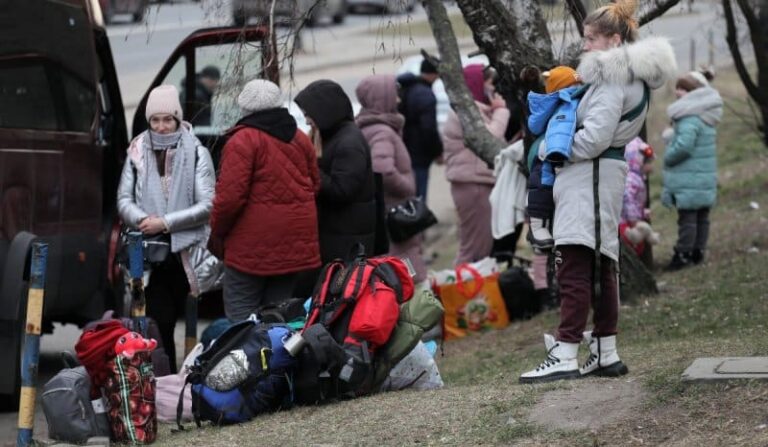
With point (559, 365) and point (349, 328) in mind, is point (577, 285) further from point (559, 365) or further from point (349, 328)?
point (349, 328)

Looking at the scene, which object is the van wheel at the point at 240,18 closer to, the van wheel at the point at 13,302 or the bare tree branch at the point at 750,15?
the van wheel at the point at 13,302

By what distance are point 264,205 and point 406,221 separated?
2.16m

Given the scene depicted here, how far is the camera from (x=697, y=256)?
11117 mm

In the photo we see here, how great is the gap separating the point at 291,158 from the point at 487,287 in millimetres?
2644

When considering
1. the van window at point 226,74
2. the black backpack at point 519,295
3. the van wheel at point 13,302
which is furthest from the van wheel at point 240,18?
the black backpack at point 519,295

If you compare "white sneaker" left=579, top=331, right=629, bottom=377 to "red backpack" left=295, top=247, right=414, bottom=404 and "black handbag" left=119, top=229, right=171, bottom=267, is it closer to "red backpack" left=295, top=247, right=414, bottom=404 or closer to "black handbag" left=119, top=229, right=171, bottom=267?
"red backpack" left=295, top=247, right=414, bottom=404

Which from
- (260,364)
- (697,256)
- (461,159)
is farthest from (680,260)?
(260,364)

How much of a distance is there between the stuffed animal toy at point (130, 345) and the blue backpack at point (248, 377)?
254 mm

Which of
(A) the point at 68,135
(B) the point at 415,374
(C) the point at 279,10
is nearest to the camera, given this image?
(B) the point at 415,374

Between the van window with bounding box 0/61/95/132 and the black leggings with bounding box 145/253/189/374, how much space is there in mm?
1067

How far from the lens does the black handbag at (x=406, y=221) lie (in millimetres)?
9508

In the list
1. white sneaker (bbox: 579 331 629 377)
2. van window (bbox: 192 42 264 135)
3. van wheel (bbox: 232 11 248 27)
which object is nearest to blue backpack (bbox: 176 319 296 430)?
white sneaker (bbox: 579 331 629 377)

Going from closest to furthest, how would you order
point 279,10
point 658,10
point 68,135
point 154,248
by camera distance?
1. point 154,248
2. point 279,10
3. point 68,135
4. point 658,10

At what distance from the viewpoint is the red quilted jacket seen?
7.39 metres
